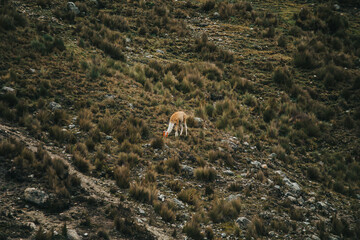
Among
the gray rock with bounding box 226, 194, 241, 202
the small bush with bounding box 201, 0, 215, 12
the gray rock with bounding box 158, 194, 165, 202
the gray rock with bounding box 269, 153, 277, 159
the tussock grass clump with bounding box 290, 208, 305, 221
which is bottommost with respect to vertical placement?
the tussock grass clump with bounding box 290, 208, 305, 221

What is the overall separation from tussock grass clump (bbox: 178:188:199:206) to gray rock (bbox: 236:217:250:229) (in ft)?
4.28

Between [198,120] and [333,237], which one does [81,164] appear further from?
[333,237]

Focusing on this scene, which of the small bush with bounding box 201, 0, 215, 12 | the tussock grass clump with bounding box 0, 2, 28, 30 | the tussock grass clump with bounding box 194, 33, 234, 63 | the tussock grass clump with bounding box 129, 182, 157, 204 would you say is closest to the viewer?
the tussock grass clump with bounding box 129, 182, 157, 204

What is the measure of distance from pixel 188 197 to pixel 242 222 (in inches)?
66.5

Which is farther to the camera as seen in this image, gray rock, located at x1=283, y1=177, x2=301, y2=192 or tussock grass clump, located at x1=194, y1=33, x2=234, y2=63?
tussock grass clump, located at x1=194, y1=33, x2=234, y2=63

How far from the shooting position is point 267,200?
849 centimetres

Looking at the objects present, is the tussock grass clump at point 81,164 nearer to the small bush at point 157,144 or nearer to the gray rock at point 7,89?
the small bush at point 157,144

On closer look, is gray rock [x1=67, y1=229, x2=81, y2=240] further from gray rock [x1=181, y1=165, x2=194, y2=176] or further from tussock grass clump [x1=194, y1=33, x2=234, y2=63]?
tussock grass clump [x1=194, y1=33, x2=234, y2=63]

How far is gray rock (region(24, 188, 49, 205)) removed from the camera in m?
6.05

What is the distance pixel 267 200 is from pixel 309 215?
1.32 meters

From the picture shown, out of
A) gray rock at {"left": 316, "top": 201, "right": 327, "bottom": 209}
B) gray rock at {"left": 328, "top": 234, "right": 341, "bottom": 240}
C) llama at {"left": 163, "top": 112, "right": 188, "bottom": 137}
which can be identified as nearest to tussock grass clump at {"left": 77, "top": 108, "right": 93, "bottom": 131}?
llama at {"left": 163, "top": 112, "right": 188, "bottom": 137}

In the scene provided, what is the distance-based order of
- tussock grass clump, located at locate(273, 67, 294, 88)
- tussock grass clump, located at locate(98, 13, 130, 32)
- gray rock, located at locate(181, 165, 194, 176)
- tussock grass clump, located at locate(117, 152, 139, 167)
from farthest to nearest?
1. tussock grass clump, located at locate(98, 13, 130, 32)
2. tussock grass clump, located at locate(273, 67, 294, 88)
3. gray rock, located at locate(181, 165, 194, 176)
4. tussock grass clump, located at locate(117, 152, 139, 167)

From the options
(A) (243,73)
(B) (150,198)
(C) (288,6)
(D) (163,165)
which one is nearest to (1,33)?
(D) (163,165)

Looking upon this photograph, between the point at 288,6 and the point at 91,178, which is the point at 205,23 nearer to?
the point at 288,6
